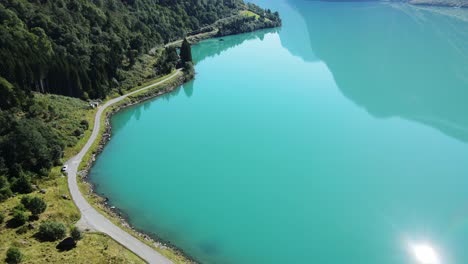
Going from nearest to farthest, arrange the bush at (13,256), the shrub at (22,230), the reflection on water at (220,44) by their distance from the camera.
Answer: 1. the bush at (13,256)
2. the shrub at (22,230)
3. the reflection on water at (220,44)

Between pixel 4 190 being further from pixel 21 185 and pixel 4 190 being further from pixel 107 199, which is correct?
pixel 107 199

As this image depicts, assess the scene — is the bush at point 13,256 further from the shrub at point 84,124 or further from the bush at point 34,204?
the shrub at point 84,124

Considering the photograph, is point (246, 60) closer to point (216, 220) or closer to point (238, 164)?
point (238, 164)

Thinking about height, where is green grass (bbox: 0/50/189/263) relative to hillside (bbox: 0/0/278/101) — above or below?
below

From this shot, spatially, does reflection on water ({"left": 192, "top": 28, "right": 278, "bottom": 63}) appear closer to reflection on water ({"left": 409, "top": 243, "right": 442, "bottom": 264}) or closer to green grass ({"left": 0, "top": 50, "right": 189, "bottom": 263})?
green grass ({"left": 0, "top": 50, "right": 189, "bottom": 263})

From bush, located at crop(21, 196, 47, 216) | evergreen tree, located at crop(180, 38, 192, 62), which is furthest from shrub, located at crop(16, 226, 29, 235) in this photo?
evergreen tree, located at crop(180, 38, 192, 62)

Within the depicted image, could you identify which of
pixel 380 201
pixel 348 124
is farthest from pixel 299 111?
pixel 380 201

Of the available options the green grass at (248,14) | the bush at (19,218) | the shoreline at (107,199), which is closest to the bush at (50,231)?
the bush at (19,218)

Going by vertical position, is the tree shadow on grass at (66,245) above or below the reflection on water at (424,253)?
above
